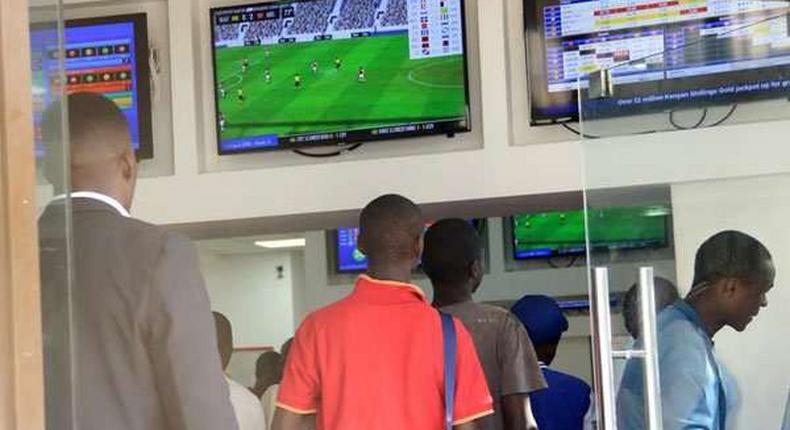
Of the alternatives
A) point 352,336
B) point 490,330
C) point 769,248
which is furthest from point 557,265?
point 352,336

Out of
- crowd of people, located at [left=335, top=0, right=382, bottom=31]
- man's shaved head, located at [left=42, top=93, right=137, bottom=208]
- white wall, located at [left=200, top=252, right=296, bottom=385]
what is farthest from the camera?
white wall, located at [left=200, top=252, right=296, bottom=385]

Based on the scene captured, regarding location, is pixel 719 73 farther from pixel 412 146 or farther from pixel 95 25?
pixel 95 25

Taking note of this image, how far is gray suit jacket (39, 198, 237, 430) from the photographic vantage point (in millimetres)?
2021

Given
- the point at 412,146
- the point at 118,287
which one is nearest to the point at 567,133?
the point at 412,146

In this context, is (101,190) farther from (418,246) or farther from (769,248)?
(769,248)

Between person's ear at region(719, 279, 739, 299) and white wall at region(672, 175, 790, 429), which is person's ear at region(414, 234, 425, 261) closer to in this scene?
white wall at region(672, 175, 790, 429)

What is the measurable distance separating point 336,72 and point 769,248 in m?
1.82

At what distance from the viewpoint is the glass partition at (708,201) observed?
3.00 meters

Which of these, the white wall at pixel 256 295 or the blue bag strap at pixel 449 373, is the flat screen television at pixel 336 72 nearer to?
the blue bag strap at pixel 449 373

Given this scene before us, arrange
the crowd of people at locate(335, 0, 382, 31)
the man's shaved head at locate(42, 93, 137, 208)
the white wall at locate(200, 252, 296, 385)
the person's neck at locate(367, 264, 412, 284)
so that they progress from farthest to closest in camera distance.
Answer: the white wall at locate(200, 252, 296, 385) < the crowd of people at locate(335, 0, 382, 31) < the person's neck at locate(367, 264, 412, 284) < the man's shaved head at locate(42, 93, 137, 208)

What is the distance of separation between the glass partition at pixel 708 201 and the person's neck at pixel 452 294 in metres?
0.41

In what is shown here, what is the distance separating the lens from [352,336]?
295 centimetres

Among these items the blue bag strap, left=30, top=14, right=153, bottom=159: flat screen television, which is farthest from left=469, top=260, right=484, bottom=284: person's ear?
left=30, top=14, right=153, bottom=159: flat screen television

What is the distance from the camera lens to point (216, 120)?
449 centimetres
